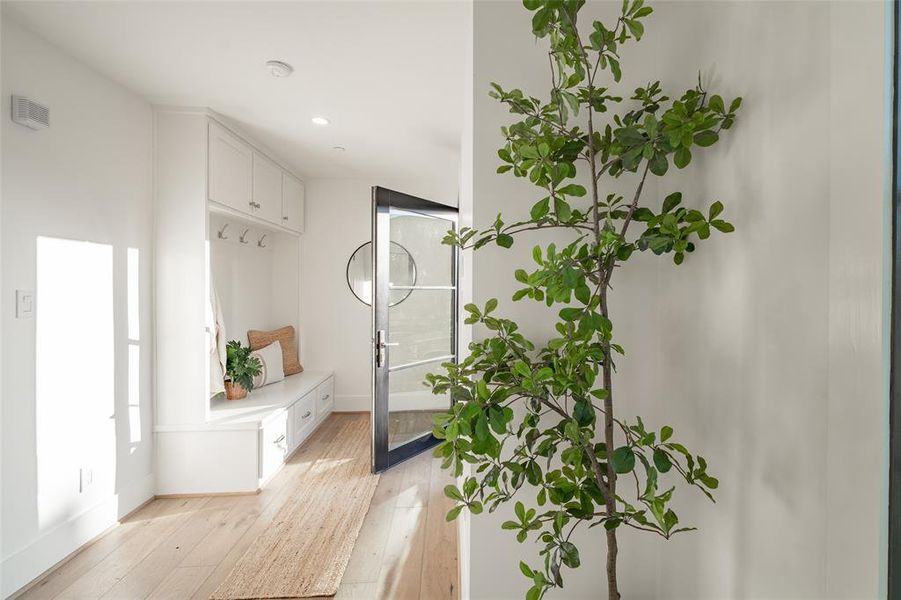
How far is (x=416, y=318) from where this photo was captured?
349 centimetres

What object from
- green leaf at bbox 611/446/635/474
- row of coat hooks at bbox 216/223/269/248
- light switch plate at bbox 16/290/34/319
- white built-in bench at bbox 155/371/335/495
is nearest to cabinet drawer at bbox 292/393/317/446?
white built-in bench at bbox 155/371/335/495

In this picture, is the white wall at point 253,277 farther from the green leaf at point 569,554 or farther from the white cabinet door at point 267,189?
the green leaf at point 569,554

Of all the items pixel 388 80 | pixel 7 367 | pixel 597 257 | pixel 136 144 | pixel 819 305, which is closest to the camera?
pixel 819 305

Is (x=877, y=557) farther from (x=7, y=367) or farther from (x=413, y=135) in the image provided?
(x=413, y=135)

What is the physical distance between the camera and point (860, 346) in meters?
0.62

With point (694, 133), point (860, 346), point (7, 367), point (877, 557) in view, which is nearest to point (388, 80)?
point (694, 133)

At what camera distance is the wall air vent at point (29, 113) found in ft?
6.27

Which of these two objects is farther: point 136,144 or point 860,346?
point 136,144

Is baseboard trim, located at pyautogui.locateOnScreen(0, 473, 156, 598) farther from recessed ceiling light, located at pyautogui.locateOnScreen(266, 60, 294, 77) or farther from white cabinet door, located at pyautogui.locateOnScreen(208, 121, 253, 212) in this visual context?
recessed ceiling light, located at pyautogui.locateOnScreen(266, 60, 294, 77)

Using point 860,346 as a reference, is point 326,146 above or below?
above

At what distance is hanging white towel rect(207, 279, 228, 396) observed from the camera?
10.0ft

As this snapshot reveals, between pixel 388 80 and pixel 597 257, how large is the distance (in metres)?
2.12

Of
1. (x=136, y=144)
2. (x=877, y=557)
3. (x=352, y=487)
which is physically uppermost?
(x=136, y=144)

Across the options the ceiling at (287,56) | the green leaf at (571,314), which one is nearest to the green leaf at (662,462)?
the green leaf at (571,314)
